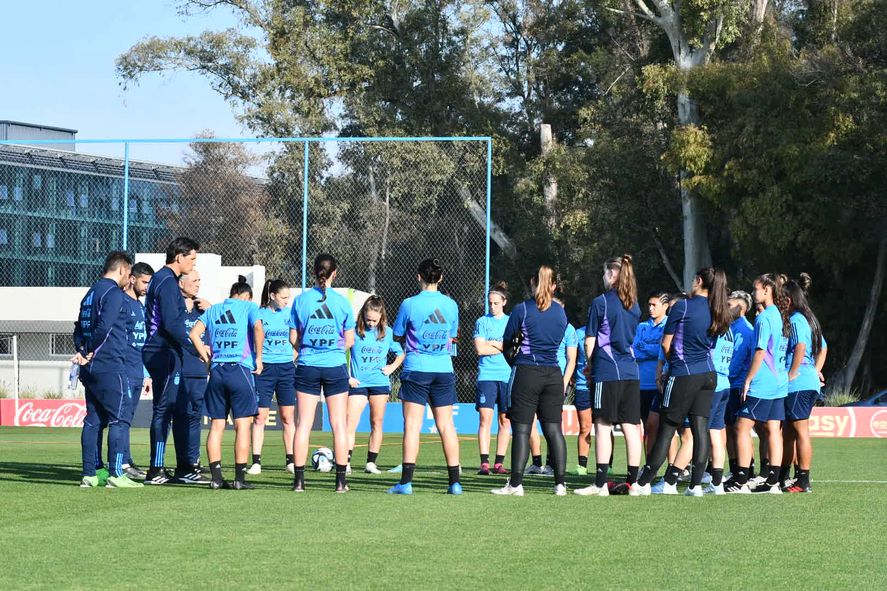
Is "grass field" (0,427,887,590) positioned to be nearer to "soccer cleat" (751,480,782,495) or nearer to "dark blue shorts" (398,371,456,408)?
"soccer cleat" (751,480,782,495)

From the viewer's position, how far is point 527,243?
4109 cm

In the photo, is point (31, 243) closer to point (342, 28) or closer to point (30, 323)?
point (30, 323)

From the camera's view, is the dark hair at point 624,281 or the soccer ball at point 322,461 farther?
the soccer ball at point 322,461

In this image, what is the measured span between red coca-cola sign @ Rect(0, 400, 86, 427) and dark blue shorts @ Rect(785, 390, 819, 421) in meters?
19.4

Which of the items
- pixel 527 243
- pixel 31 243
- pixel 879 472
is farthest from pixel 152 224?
pixel 879 472

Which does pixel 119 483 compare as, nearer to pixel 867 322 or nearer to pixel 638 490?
pixel 638 490

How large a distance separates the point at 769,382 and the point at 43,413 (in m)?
20.8

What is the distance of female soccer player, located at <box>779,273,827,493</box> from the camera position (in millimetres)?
12633

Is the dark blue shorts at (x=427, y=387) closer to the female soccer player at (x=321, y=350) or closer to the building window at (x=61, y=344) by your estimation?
the female soccer player at (x=321, y=350)

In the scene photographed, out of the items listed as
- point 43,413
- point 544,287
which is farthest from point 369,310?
point 43,413

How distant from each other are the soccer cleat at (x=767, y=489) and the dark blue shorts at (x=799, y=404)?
70cm

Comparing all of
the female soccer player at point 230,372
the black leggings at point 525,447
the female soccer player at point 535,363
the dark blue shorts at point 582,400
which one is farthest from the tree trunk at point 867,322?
the female soccer player at point 230,372

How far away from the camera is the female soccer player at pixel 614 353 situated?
11539mm

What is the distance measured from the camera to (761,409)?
41.2 feet
